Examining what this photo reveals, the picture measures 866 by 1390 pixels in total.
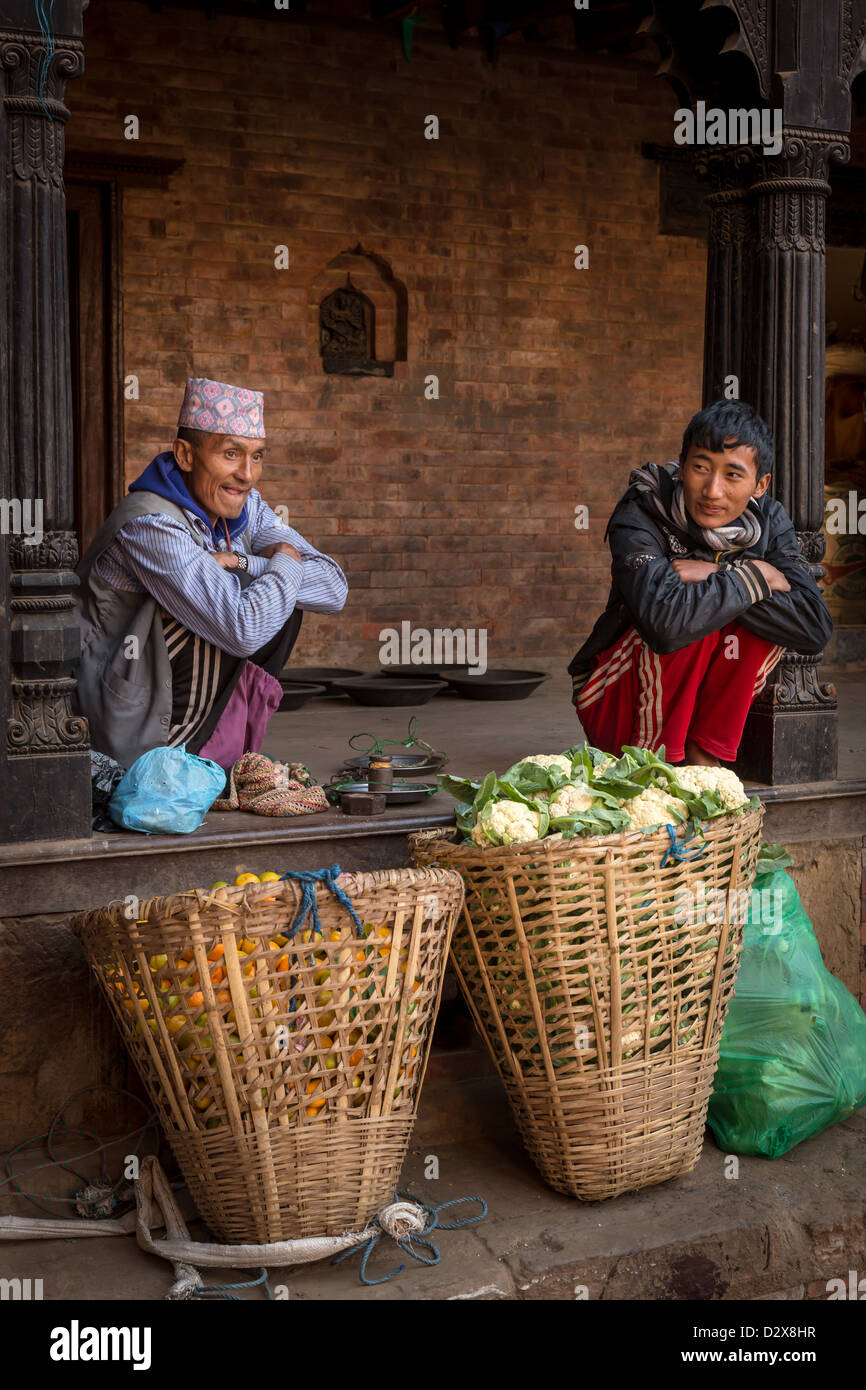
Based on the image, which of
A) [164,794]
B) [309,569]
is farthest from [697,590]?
[164,794]

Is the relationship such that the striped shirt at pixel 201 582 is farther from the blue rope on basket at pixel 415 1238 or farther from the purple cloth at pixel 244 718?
the blue rope on basket at pixel 415 1238

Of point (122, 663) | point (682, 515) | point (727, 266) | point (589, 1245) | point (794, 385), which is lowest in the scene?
point (589, 1245)

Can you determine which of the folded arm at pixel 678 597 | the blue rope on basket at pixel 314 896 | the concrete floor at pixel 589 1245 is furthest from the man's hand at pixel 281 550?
the concrete floor at pixel 589 1245

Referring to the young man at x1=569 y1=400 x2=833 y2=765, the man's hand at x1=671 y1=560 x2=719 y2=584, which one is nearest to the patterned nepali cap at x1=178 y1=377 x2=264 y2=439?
the young man at x1=569 y1=400 x2=833 y2=765

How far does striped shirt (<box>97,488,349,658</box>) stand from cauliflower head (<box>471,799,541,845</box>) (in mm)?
995

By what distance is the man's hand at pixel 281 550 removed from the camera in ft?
13.0

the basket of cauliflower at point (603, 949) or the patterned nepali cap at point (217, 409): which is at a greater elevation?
the patterned nepali cap at point (217, 409)

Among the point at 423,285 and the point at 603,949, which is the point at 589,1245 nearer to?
the point at 603,949

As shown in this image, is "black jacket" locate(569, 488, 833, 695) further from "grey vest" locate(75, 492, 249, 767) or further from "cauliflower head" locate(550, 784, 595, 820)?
"grey vest" locate(75, 492, 249, 767)

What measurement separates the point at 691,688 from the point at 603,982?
1.33 m

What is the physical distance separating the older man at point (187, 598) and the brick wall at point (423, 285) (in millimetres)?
3566

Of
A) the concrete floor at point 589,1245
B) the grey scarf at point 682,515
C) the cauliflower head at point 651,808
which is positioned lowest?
the concrete floor at point 589,1245

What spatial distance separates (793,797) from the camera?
166 inches

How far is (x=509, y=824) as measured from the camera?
3.00m
